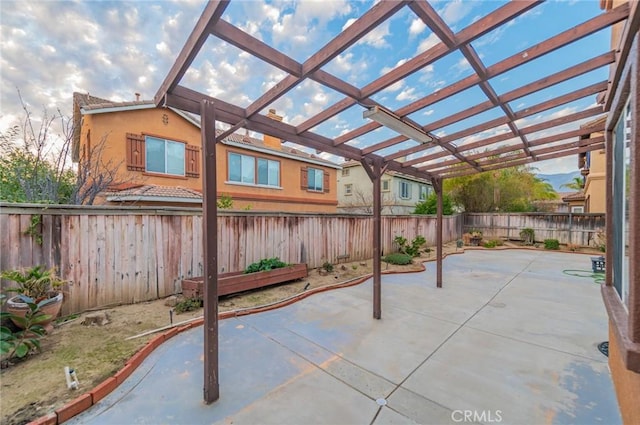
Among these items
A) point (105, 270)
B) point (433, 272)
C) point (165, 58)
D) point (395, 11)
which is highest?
point (165, 58)

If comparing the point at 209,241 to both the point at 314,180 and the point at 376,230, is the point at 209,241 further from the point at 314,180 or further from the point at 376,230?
the point at 314,180

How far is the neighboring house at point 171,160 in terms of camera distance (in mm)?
7754

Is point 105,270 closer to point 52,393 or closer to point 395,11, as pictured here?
point 52,393

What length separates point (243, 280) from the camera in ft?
16.5

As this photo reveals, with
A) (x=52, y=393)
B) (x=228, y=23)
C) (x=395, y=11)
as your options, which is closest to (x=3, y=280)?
(x=52, y=393)

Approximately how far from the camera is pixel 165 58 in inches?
216

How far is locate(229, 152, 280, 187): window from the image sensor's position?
35.3ft

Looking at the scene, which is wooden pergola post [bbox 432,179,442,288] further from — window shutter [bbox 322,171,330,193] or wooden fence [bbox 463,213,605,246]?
wooden fence [bbox 463,213,605,246]

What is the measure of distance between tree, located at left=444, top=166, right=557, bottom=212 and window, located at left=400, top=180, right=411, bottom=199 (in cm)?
288

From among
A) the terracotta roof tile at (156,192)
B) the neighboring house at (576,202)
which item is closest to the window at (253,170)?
the terracotta roof tile at (156,192)

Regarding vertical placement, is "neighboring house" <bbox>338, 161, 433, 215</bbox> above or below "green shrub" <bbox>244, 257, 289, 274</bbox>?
above

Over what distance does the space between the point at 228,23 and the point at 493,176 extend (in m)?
17.5

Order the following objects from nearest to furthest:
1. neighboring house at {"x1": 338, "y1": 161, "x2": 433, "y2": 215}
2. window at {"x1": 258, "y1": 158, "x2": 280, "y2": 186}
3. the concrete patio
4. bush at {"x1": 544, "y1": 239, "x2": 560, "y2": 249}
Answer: the concrete patio, window at {"x1": 258, "y1": 158, "x2": 280, "y2": 186}, bush at {"x1": 544, "y1": 239, "x2": 560, "y2": 249}, neighboring house at {"x1": 338, "y1": 161, "x2": 433, "y2": 215}

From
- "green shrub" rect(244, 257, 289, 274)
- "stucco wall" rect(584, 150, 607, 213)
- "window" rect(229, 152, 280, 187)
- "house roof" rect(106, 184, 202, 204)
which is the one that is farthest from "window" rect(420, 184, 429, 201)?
"green shrub" rect(244, 257, 289, 274)
